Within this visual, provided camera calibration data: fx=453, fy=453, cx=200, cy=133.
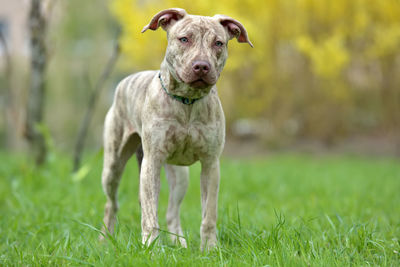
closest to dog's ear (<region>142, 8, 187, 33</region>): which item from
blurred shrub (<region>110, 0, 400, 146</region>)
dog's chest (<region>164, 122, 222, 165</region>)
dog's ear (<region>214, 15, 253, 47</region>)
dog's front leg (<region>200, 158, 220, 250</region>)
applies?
dog's ear (<region>214, 15, 253, 47</region>)

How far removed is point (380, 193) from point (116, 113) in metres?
4.30

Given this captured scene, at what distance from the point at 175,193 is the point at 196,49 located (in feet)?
5.24

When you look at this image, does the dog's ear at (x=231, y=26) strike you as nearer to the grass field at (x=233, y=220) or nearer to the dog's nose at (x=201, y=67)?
the dog's nose at (x=201, y=67)

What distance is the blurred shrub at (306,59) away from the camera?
11.9 m

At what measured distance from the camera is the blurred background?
1216cm

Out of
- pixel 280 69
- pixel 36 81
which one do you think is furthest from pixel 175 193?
pixel 280 69

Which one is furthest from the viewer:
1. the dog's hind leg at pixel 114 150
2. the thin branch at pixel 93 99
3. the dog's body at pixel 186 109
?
the thin branch at pixel 93 99

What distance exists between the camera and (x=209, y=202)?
326 cm

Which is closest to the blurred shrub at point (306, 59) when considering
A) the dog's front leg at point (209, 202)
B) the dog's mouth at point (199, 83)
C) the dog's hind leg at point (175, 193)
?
the dog's hind leg at point (175, 193)

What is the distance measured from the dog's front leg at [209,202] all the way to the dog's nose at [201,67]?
771 mm

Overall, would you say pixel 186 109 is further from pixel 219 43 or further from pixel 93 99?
pixel 93 99

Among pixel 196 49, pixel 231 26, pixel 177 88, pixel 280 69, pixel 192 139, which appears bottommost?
pixel 280 69

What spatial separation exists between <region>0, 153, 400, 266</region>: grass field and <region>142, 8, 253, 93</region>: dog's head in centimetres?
109

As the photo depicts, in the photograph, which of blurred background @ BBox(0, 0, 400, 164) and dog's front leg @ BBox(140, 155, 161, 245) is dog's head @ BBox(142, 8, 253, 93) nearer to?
dog's front leg @ BBox(140, 155, 161, 245)
